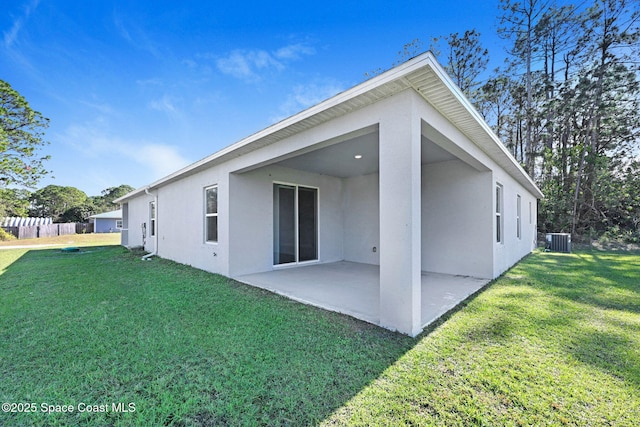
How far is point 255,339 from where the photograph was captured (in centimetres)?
299

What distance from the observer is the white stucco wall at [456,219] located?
19.3 feet

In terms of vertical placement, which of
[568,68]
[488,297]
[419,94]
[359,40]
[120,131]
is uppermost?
[568,68]

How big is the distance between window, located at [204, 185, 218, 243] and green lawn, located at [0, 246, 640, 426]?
2.52 metres

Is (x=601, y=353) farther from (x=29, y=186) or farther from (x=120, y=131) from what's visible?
(x=29, y=186)

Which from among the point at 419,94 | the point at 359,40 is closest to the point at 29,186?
the point at 359,40

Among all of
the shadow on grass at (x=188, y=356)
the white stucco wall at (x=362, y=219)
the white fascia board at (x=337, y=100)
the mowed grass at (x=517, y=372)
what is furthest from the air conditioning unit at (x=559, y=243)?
the white fascia board at (x=337, y=100)

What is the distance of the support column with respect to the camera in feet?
10.1

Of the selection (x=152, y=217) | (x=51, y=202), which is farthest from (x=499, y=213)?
(x=51, y=202)

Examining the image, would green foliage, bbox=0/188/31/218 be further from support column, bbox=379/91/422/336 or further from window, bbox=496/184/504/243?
window, bbox=496/184/504/243

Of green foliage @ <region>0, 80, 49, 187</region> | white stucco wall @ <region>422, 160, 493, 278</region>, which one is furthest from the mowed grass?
green foliage @ <region>0, 80, 49, 187</region>

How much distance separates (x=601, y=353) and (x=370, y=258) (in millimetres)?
5520

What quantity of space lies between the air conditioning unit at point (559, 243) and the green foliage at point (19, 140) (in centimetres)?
2827

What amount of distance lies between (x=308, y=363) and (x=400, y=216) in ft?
5.96

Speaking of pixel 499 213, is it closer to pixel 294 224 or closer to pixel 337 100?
pixel 294 224
